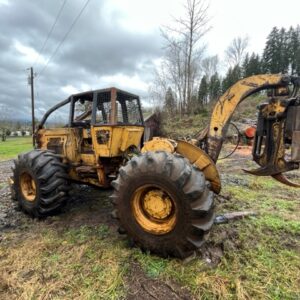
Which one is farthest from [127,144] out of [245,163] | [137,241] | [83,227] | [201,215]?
[245,163]

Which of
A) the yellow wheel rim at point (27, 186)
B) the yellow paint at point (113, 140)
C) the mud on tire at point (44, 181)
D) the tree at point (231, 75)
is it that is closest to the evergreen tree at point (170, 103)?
the tree at point (231, 75)

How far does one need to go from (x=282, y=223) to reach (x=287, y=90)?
200cm

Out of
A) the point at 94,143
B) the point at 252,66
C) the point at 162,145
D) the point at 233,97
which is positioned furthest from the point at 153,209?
the point at 252,66

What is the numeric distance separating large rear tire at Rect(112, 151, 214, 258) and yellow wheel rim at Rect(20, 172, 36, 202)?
→ 7.21ft

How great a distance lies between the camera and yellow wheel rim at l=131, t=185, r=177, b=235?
9.79 ft

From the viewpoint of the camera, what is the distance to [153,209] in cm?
307

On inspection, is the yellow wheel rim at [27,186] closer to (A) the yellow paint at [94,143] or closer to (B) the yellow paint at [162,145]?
(A) the yellow paint at [94,143]

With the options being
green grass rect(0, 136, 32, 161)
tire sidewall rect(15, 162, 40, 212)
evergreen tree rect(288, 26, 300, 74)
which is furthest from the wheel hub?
evergreen tree rect(288, 26, 300, 74)

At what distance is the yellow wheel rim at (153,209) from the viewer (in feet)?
9.79

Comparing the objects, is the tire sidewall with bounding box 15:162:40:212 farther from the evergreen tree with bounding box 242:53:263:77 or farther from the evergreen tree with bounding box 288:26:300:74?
the evergreen tree with bounding box 288:26:300:74

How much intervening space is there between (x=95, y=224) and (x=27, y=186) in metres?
1.56

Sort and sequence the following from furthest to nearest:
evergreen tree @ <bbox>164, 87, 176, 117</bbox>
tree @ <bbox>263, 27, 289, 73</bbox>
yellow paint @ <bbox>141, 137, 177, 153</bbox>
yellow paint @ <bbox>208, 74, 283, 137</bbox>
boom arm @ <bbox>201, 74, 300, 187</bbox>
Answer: tree @ <bbox>263, 27, 289, 73</bbox>
evergreen tree @ <bbox>164, 87, 176, 117</bbox>
yellow paint @ <bbox>141, 137, 177, 153</bbox>
yellow paint @ <bbox>208, 74, 283, 137</bbox>
boom arm @ <bbox>201, 74, 300, 187</bbox>

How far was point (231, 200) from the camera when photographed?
5074mm

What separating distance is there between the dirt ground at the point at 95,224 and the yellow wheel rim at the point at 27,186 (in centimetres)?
39
